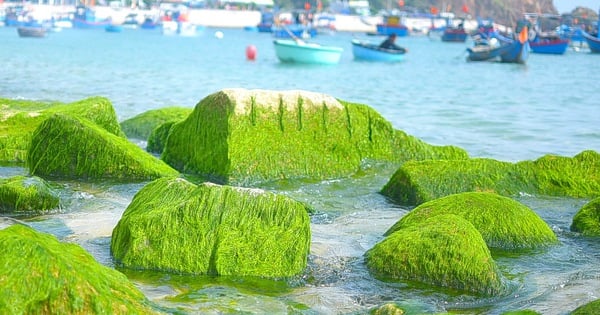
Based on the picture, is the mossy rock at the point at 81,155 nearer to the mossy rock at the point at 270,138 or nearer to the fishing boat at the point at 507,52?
the mossy rock at the point at 270,138

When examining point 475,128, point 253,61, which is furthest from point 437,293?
point 253,61

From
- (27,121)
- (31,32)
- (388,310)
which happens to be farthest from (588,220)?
(31,32)

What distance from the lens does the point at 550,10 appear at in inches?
7544

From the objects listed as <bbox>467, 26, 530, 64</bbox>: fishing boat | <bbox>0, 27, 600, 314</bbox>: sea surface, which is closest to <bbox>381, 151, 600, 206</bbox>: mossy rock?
<bbox>0, 27, 600, 314</bbox>: sea surface

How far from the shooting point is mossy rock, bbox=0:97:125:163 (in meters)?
13.2

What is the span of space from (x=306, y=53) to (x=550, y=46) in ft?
97.4

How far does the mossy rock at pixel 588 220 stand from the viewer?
32.1 feet

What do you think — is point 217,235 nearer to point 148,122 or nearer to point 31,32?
point 148,122

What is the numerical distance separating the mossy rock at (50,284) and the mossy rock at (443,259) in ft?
→ 8.81

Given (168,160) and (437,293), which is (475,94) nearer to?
(168,160)

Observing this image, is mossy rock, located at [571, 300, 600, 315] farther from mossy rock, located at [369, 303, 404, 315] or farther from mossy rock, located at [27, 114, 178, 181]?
mossy rock, located at [27, 114, 178, 181]

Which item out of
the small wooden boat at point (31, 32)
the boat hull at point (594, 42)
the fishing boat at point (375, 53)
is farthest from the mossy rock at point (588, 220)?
the small wooden boat at point (31, 32)

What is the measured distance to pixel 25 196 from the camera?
9680mm

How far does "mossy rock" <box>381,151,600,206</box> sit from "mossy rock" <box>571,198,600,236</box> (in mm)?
1607
